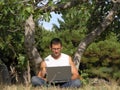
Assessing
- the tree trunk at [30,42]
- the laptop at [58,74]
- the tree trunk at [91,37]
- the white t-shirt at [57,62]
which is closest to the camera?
the laptop at [58,74]

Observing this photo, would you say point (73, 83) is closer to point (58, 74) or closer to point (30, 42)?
point (58, 74)

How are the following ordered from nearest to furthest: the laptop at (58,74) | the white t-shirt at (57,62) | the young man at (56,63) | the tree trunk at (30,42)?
the laptop at (58,74), the young man at (56,63), the white t-shirt at (57,62), the tree trunk at (30,42)

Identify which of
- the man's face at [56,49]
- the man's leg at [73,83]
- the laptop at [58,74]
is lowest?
the man's leg at [73,83]

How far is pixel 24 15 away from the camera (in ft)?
19.4

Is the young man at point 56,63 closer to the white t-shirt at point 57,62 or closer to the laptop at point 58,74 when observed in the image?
the white t-shirt at point 57,62

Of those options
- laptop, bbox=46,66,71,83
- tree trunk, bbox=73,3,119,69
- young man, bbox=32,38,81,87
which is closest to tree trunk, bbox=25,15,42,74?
tree trunk, bbox=73,3,119,69

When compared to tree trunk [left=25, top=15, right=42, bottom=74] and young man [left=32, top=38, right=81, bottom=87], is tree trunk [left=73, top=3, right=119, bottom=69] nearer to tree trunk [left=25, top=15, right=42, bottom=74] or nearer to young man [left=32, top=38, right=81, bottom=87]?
tree trunk [left=25, top=15, right=42, bottom=74]

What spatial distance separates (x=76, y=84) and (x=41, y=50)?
13.8 m

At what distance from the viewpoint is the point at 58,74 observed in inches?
245

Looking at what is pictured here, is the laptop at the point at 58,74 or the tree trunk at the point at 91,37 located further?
the tree trunk at the point at 91,37

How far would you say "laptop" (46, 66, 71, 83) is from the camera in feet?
20.3

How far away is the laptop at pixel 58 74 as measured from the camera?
20.3 ft

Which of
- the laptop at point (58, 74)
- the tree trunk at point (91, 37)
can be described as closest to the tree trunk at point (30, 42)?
the tree trunk at point (91, 37)

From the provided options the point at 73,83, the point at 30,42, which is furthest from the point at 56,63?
the point at 30,42
